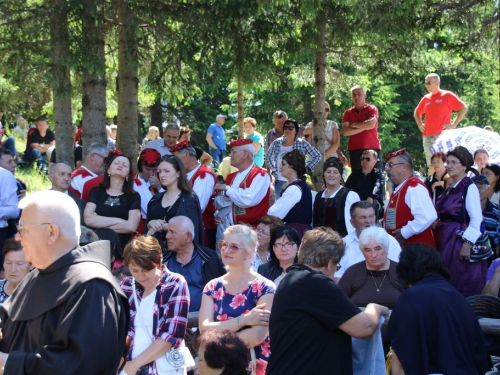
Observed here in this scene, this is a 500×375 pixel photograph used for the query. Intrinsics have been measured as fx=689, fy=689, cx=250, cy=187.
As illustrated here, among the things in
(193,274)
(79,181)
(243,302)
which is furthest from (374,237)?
(79,181)

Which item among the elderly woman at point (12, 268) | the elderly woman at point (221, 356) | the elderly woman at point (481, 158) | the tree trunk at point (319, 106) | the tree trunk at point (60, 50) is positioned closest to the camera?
the elderly woman at point (221, 356)

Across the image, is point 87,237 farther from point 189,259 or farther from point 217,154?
point 217,154

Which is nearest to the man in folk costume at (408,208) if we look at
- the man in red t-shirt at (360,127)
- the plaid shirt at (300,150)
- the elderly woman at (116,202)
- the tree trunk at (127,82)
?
the plaid shirt at (300,150)

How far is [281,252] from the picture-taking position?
6.31 metres

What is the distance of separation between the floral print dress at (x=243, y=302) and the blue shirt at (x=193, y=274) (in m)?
1.02

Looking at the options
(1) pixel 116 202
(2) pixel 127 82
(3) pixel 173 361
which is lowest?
(3) pixel 173 361

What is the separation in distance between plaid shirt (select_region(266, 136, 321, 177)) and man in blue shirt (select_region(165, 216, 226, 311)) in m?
3.67

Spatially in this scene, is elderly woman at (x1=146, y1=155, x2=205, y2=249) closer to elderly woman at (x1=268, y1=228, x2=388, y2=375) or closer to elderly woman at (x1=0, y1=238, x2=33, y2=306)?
elderly woman at (x1=0, y1=238, x2=33, y2=306)

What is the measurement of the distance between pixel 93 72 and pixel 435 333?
679cm

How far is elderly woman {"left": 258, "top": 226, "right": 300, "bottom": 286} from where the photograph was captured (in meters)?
6.31

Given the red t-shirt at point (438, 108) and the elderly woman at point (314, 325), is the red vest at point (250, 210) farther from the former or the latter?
the red t-shirt at point (438, 108)

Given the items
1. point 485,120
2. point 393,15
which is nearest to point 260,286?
point 393,15

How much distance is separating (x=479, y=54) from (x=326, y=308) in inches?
304

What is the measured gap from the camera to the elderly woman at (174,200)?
7426 millimetres
